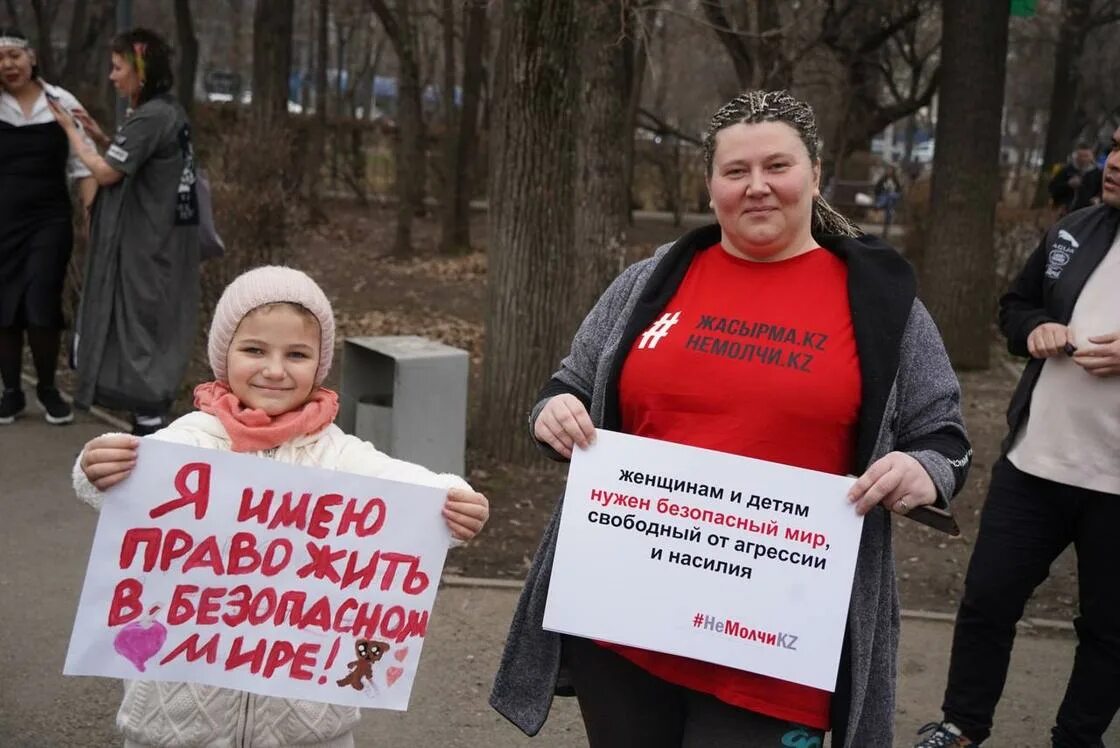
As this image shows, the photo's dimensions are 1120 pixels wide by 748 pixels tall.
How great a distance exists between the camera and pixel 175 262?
688 centimetres

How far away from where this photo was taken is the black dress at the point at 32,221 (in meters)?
6.95

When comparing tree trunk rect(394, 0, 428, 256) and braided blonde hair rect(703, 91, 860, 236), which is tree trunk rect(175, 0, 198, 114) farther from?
braided blonde hair rect(703, 91, 860, 236)

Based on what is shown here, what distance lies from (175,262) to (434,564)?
469 centimetres

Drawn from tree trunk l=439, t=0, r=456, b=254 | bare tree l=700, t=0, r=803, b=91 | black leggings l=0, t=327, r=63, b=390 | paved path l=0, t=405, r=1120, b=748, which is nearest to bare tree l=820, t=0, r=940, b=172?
bare tree l=700, t=0, r=803, b=91

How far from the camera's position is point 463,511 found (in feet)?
8.50

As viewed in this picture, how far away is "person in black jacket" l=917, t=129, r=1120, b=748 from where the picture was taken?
3682 mm

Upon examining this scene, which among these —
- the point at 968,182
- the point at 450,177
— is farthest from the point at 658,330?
the point at 450,177

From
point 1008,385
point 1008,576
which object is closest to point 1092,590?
point 1008,576

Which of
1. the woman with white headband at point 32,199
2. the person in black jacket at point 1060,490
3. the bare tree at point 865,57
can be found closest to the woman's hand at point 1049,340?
the person in black jacket at point 1060,490

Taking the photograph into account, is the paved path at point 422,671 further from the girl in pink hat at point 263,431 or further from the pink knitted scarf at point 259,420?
the pink knitted scarf at point 259,420

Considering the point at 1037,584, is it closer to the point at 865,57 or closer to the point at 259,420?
the point at 259,420

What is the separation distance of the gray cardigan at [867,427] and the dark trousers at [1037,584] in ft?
4.31

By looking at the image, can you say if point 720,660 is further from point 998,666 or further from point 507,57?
point 507,57

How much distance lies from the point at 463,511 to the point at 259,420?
0.43 metres
